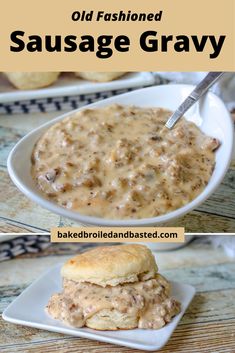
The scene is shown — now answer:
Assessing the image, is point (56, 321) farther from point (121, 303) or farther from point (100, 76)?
point (100, 76)

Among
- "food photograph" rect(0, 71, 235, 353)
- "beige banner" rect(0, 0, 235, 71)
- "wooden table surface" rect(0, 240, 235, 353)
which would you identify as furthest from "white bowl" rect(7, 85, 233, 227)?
"wooden table surface" rect(0, 240, 235, 353)

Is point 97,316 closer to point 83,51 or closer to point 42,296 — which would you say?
point 42,296

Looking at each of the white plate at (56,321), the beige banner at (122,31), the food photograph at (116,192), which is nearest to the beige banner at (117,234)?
the food photograph at (116,192)

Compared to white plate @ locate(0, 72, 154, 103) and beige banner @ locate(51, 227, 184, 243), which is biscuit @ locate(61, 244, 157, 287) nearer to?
beige banner @ locate(51, 227, 184, 243)

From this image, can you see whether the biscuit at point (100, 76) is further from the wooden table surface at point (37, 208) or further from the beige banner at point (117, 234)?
the beige banner at point (117, 234)

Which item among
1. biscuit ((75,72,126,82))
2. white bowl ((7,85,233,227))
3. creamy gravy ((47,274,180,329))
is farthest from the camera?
biscuit ((75,72,126,82))

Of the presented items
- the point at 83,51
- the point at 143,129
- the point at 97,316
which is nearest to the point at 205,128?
the point at 143,129
